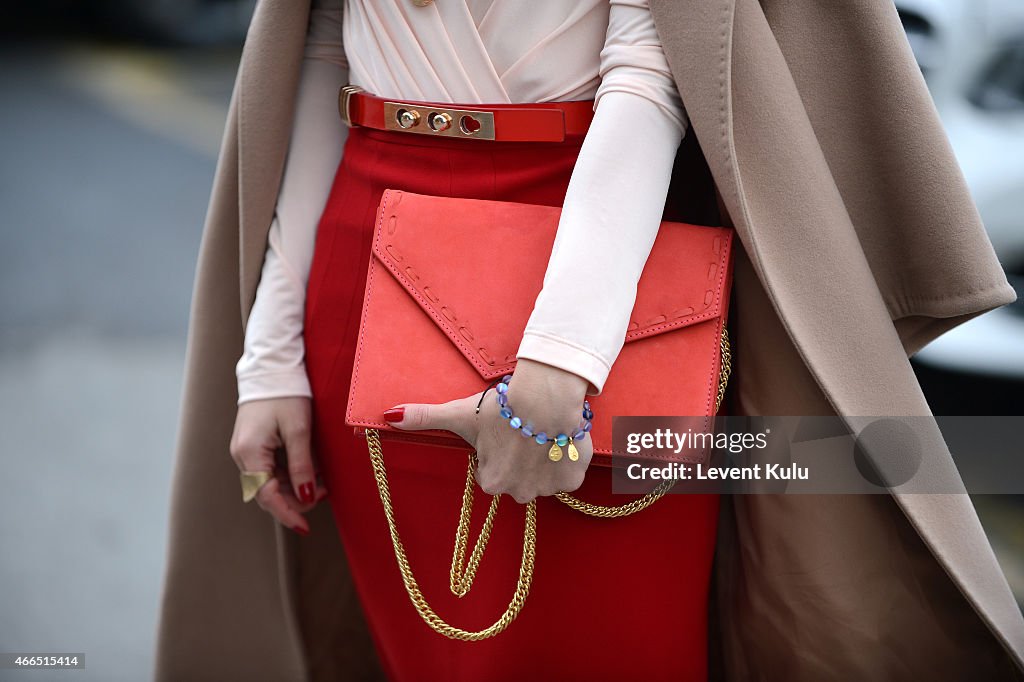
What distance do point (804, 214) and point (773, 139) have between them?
8cm

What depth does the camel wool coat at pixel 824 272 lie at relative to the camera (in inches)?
33.8

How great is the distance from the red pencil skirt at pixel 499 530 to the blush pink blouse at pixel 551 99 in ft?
0.18

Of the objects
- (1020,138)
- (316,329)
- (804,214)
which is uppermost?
(1020,138)

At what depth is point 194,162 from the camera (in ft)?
15.0

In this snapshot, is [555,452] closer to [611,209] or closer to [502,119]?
[611,209]

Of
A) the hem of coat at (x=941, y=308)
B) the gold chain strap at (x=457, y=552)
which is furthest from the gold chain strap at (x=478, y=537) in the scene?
the hem of coat at (x=941, y=308)

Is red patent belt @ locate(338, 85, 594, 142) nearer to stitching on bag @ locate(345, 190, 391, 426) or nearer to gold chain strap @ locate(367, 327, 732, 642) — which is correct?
stitching on bag @ locate(345, 190, 391, 426)

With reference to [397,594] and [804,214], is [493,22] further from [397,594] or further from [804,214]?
[397,594]

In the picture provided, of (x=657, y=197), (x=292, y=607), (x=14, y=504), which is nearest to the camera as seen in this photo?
(x=657, y=197)

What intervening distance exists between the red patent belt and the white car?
1531 mm


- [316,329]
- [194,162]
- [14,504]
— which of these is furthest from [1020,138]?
[194,162]

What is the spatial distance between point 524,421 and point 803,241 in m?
0.35

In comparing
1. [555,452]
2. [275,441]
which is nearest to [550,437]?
[555,452]

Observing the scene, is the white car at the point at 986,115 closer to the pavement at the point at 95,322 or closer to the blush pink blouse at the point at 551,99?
the blush pink blouse at the point at 551,99
